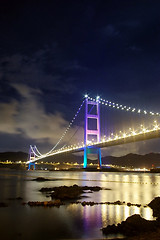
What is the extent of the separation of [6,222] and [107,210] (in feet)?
12.5

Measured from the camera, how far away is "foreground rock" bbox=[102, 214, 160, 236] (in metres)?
6.20

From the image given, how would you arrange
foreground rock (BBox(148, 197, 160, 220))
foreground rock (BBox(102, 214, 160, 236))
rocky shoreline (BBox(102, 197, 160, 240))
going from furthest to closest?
foreground rock (BBox(148, 197, 160, 220)) → foreground rock (BBox(102, 214, 160, 236)) → rocky shoreline (BBox(102, 197, 160, 240))

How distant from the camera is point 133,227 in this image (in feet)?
20.8

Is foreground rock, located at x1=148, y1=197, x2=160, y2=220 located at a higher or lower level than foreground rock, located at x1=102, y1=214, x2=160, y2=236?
higher

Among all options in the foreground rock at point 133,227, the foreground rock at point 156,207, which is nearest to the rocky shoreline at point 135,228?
the foreground rock at point 133,227

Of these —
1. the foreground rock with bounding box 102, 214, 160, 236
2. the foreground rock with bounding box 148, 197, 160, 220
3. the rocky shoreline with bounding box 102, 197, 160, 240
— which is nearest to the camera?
the rocky shoreline with bounding box 102, 197, 160, 240

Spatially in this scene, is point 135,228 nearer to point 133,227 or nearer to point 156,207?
point 133,227

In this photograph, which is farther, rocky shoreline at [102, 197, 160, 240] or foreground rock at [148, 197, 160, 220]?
foreground rock at [148, 197, 160, 220]

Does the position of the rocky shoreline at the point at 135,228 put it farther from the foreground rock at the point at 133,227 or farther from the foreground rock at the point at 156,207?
the foreground rock at the point at 156,207

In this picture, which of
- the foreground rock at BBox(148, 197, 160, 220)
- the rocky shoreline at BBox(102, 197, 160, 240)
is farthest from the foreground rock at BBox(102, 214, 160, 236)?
the foreground rock at BBox(148, 197, 160, 220)

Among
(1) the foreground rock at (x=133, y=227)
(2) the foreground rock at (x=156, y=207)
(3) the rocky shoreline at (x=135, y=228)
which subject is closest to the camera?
(3) the rocky shoreline at (x=135, y=228)

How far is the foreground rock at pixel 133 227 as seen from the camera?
20.3ft

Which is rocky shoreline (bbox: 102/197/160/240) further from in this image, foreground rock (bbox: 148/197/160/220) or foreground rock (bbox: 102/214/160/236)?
foreground rock (bbox: 148/197/160/220)

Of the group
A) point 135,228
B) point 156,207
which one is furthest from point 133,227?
point 156,207
